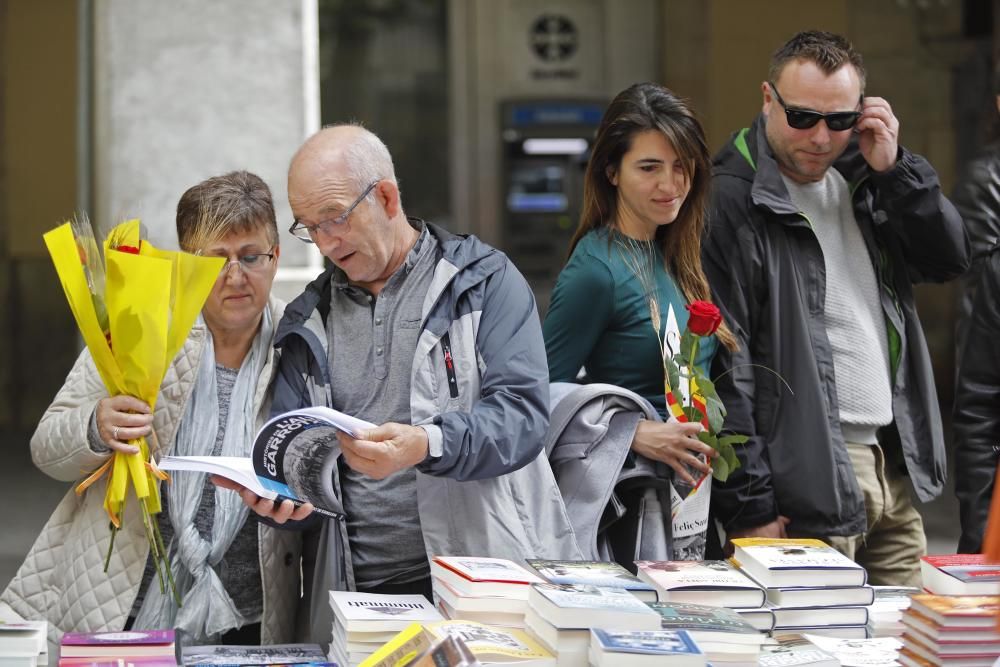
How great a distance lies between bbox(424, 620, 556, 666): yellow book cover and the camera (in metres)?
2.03

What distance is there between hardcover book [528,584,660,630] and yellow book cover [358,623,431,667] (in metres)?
0.21

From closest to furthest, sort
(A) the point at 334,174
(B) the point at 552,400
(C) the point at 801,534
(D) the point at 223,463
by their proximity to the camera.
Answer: (D) the point at 223,463 < (A) the point at 334,174 < (B) the point at 552,400 < (C) the point at 801,534

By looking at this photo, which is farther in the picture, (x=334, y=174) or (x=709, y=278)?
(x=709, y=278)

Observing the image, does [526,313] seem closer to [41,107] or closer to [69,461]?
[69,461]

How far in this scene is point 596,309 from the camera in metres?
2.86

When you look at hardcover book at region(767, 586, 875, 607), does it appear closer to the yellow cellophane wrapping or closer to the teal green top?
the teal green top

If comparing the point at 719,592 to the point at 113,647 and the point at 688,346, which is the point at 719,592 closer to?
the point at 688,346

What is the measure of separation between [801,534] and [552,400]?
70 cm

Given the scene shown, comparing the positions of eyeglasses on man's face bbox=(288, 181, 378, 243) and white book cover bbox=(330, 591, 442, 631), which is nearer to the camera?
white book cover bbox=(330, 591, 442, 631)

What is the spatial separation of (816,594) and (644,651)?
598 mm

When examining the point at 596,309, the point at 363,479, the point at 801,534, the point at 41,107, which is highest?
the point at 41,107

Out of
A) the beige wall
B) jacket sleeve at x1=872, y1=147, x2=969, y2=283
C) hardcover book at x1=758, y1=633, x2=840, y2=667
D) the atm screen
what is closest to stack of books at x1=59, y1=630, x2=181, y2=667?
hardcover book at x1=758, y1=633, x2=840, y2=667

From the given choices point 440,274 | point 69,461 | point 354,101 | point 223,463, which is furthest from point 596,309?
point 354,101

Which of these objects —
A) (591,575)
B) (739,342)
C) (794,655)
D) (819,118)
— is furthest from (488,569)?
(819,118)
